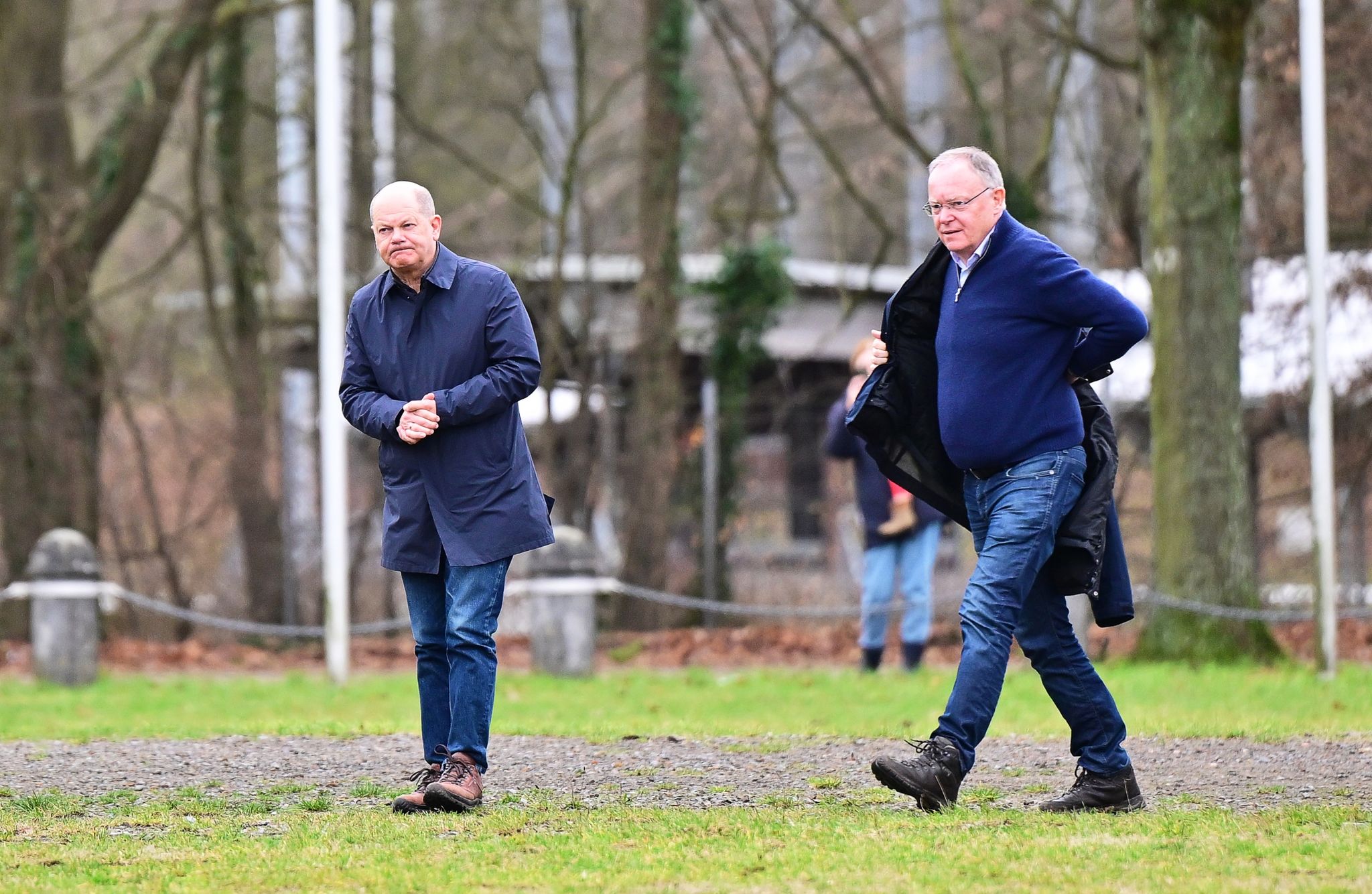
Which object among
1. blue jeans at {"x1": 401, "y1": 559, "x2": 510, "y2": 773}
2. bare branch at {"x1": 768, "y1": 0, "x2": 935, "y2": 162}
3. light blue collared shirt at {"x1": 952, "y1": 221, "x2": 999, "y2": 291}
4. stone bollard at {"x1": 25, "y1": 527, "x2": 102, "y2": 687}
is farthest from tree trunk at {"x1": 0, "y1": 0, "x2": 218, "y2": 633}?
light blue collared shirt at {"x1": 952, "y1": 221, "x2": 999, "y2": 291}

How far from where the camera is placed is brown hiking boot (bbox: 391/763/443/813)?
6.10 metres

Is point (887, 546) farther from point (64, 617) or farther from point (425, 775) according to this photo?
point (425, 775)

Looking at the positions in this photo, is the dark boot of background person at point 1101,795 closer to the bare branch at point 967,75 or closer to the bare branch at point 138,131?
the bare branch at point 967,75

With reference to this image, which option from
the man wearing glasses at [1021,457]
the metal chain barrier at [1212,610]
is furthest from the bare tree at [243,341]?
the man wearing glasses at [1021,457]

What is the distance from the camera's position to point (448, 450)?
6.32m

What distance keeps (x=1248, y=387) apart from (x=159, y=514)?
31.8 feet

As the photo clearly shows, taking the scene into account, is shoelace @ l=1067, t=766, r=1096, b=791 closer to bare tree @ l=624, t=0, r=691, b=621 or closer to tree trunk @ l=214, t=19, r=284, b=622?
bare tree @ l=624, t=0, r=691, b=621

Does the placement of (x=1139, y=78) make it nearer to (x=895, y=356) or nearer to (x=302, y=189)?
(x=895, y=356)

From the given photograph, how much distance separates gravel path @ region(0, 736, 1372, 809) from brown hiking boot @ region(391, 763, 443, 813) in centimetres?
21

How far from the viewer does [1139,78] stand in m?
14.3

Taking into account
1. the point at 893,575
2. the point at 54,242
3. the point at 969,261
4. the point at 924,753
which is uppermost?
the point at 54,242

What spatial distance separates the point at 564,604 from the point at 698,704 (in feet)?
6.24

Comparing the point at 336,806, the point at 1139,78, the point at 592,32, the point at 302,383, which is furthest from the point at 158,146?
the point at 336,806

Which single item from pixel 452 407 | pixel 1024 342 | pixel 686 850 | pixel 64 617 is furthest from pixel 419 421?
pixel 64 617
